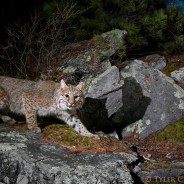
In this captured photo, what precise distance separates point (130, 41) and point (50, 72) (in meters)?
2.53

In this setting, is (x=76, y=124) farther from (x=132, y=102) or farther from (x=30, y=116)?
(x=132, y=102)

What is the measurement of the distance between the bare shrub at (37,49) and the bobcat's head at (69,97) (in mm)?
2784

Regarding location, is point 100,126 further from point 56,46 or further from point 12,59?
point 12,59

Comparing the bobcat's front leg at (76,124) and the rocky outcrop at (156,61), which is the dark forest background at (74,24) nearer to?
the rocky outcrop at (156,61)

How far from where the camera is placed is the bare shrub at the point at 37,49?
367 inches

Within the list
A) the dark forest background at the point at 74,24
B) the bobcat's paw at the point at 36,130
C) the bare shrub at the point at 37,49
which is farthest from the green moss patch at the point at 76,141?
the dark forest background at the point at 74,24

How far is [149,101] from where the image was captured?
832cm

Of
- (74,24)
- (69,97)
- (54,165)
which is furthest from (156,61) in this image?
(54,165)

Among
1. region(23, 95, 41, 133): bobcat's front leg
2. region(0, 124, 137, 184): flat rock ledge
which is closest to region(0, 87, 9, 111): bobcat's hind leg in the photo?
region(23, 95, 41, 133): bobcat's front leg

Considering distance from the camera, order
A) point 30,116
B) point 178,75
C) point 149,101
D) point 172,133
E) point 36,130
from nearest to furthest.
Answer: point 36,130 → point 30,116 → point 172,133 → point 149,101 → point 178,75

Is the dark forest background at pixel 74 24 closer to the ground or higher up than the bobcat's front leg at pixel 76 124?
higher up

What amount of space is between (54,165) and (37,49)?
563 centimetres

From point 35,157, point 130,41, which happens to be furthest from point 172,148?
point 130,41

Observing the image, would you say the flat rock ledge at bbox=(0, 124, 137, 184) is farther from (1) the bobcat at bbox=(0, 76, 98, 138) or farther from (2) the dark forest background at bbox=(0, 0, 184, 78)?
(2) the dark forest background at bbox=(0, 0, 184, 78)
